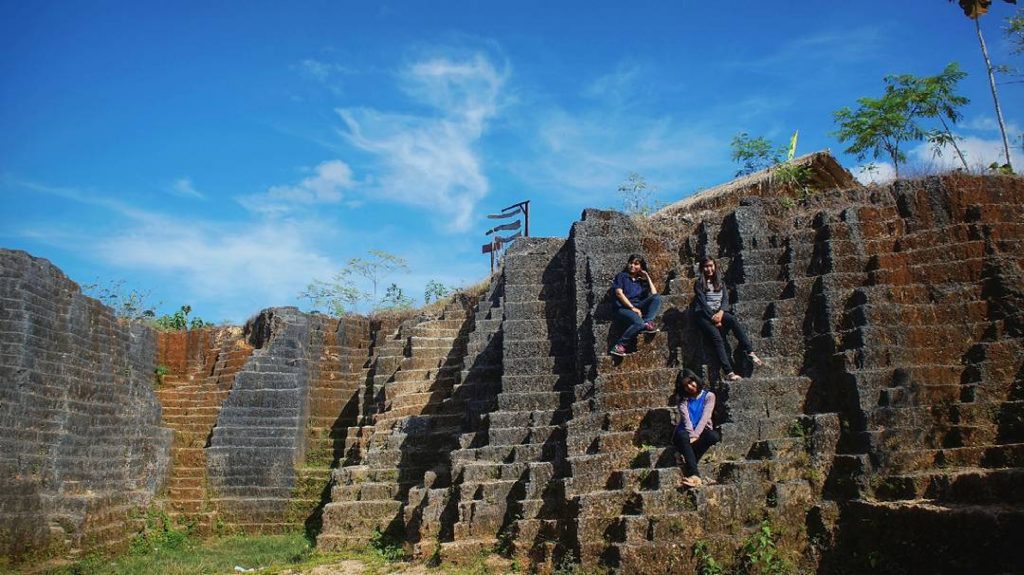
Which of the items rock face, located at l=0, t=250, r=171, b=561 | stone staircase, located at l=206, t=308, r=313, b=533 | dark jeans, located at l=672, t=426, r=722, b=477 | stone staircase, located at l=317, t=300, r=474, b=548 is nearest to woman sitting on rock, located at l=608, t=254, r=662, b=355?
dark jeans, located at l=672, t=426, r=722, b=477

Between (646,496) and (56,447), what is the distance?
10.5 meters

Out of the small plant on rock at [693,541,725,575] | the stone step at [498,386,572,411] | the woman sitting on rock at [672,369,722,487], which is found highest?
the stone step at [498,386,572,411]

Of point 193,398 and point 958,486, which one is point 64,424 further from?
point 958,486

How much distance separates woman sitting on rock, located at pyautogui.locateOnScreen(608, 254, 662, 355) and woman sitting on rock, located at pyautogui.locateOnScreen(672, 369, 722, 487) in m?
1.91

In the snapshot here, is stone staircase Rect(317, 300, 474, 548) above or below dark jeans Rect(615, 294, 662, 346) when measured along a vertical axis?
below

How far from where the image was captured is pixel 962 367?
31.9 ft

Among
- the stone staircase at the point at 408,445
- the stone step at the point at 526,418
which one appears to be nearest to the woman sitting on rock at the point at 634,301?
the stone step at the point at 526,418

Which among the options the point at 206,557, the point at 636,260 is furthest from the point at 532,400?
the point at 206,557

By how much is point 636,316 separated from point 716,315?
1.27 meters

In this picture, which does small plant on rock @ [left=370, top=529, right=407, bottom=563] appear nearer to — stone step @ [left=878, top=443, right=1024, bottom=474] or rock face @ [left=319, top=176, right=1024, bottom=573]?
rock face @ [left=319, top=176, right=1024, bottom=573]

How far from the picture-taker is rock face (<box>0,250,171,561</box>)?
12.8 metres

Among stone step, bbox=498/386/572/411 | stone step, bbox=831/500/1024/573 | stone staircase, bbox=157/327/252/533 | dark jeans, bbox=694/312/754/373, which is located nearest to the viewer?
stone step, bbox=831/500/1024/573

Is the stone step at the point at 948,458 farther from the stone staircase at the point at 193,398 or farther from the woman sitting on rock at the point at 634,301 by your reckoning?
the stone staircase at the point at 193,398

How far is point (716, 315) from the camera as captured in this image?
10805 millimetres
